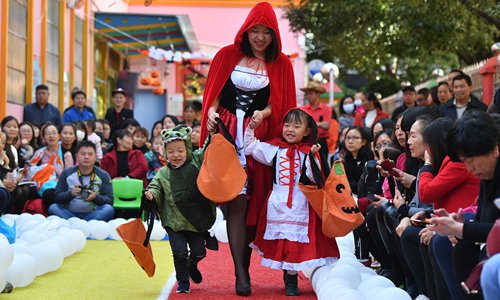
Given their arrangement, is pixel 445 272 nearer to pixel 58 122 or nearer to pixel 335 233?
pixel 335 233

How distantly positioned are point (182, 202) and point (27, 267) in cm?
128

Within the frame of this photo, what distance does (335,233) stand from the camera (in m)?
6.99

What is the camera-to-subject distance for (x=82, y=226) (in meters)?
11.2

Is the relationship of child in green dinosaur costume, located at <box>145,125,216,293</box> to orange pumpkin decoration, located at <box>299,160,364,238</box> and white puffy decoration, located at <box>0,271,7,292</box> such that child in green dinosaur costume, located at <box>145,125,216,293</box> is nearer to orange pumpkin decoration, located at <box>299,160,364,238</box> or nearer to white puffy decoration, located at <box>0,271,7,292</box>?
orange pumpkin decoration, located at <box>299,160,364,238</box>

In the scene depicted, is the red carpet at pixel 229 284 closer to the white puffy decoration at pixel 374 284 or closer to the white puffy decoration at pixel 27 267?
the white puffy decoration at pixel 374 284

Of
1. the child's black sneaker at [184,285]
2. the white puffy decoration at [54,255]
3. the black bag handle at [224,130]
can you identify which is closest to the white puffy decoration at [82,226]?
the white puffy decoration at [54,255]

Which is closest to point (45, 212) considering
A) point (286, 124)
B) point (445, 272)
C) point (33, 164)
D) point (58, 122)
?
point (33, 164)

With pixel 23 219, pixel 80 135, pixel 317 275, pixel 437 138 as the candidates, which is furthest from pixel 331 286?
pixel 80 135

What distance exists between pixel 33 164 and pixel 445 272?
891 cm

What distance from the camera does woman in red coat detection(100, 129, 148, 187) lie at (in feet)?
45.5

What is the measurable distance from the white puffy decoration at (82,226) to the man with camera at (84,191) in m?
0.61

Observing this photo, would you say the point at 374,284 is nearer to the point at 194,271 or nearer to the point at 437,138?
the point at 437,138

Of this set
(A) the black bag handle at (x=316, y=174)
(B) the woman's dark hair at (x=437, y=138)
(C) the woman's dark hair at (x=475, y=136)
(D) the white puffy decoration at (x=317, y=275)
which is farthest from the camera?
(A) the black bag handle at (x=316, y=174)

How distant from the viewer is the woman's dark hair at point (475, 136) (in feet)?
14.2
